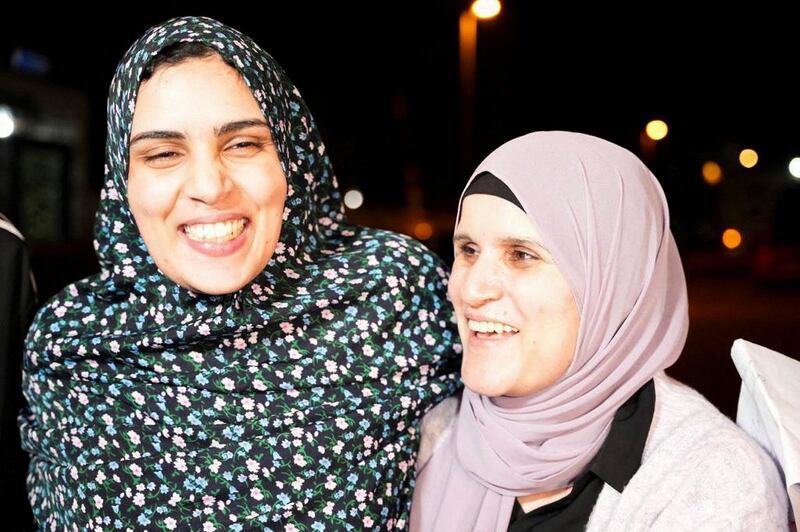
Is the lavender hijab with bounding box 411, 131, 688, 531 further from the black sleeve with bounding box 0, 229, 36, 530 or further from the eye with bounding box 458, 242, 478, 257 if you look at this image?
the black sleeve with bounding box 0, 229, 36, 530

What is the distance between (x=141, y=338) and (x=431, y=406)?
2.09ft

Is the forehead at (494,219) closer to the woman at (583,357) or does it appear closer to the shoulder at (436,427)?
the woman at (583,357)

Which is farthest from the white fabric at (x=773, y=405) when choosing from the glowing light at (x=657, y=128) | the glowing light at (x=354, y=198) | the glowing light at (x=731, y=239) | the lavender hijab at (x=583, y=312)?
the glowing light at (x=354, y=198)

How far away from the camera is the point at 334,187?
6.09 feet

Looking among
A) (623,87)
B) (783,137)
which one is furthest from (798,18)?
(623,87)

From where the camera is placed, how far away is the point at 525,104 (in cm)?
722

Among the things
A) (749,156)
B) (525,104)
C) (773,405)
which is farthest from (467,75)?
(773,405)

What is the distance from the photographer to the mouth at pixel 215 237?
1461 mm

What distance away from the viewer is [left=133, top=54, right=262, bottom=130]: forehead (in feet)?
4.71

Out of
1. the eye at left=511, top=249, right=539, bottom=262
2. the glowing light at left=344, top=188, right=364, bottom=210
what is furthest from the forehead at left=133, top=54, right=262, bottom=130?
the glowing light at left=344, top=188, right=364, bottom=210

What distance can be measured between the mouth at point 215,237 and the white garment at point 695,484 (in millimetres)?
847

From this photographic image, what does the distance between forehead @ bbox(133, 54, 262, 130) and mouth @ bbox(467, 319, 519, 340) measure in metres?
0.59

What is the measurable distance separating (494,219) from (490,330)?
0.69ft

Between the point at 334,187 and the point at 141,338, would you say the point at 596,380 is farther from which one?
the point at 141,338
